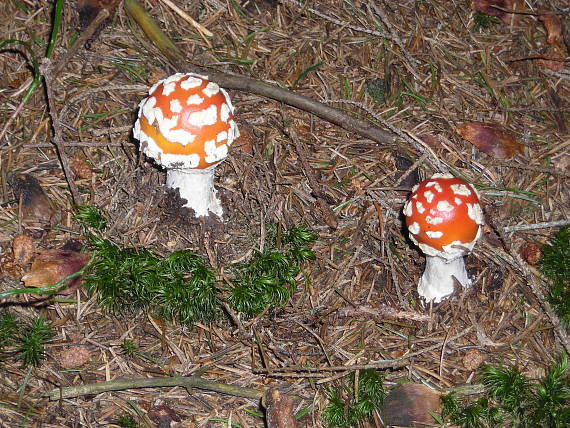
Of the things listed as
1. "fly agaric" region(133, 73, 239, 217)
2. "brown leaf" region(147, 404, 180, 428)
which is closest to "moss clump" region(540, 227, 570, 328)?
"fly agaric" region(133, 73, 239, 217)

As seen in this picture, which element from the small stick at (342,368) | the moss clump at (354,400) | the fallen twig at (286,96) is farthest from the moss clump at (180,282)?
the fallen twig at (286,96)

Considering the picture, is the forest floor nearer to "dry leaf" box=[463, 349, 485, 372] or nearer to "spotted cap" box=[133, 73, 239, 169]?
"dry leaf" box=[463, 349, 485, 372]

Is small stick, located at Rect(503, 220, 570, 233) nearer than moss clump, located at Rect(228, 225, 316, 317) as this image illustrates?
No

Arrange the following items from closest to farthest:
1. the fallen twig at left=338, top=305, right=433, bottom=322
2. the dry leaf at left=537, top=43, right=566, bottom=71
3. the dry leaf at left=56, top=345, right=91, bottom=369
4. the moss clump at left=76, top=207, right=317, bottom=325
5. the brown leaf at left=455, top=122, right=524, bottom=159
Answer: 1. the dry leaf at left=56, top=345, right=91, bottom=369
2. the moss clump at left=76, top=207, right=317, bottom=325
3. the fallen twig at left=338, top=305, right=433, bottom=322
4. the brown leaf at left=455, top=122, right=524, bottom=159
5. the dry leaf at left=537, top=43, right=566, bottom=71

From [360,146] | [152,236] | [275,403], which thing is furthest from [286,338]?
[360,146]

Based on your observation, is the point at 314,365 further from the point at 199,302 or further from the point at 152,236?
the point at 152,236

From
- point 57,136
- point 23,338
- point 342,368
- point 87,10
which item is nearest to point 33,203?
point 57,136
